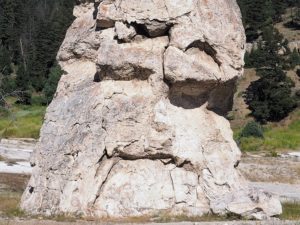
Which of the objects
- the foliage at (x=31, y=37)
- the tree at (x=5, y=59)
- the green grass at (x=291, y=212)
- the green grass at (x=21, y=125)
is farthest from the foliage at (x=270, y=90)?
the green grass at (x=291, y=212)

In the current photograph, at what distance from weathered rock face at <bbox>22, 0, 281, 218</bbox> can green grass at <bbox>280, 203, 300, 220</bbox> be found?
0.61m

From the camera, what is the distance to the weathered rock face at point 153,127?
15234 mm

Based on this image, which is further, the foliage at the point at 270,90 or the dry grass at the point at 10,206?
the foliage at the point at 270,90

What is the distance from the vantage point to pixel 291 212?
16625 millimetres

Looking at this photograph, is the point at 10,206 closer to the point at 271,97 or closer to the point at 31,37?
the point at 271,97

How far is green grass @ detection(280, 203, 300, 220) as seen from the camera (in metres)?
15.3

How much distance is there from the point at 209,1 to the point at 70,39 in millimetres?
4723

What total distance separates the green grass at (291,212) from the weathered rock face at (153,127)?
2.01ft

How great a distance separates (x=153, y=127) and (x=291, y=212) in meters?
4.60

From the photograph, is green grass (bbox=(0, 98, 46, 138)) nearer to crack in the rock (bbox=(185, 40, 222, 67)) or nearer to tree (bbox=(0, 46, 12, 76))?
crack in the rock (bbox=(185, 40, 222, 67))

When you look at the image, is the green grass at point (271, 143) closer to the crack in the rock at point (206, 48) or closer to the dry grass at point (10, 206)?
the dry grass at point (10, 206)

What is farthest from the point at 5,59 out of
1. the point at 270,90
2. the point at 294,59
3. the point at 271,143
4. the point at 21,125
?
the point at 271,143

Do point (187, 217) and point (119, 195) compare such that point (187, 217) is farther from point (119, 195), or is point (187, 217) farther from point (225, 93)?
point (225, 93)

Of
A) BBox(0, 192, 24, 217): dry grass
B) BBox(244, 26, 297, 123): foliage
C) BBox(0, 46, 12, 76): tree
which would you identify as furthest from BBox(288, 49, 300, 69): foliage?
BBox(0, 192, 24, 217): dry grass
